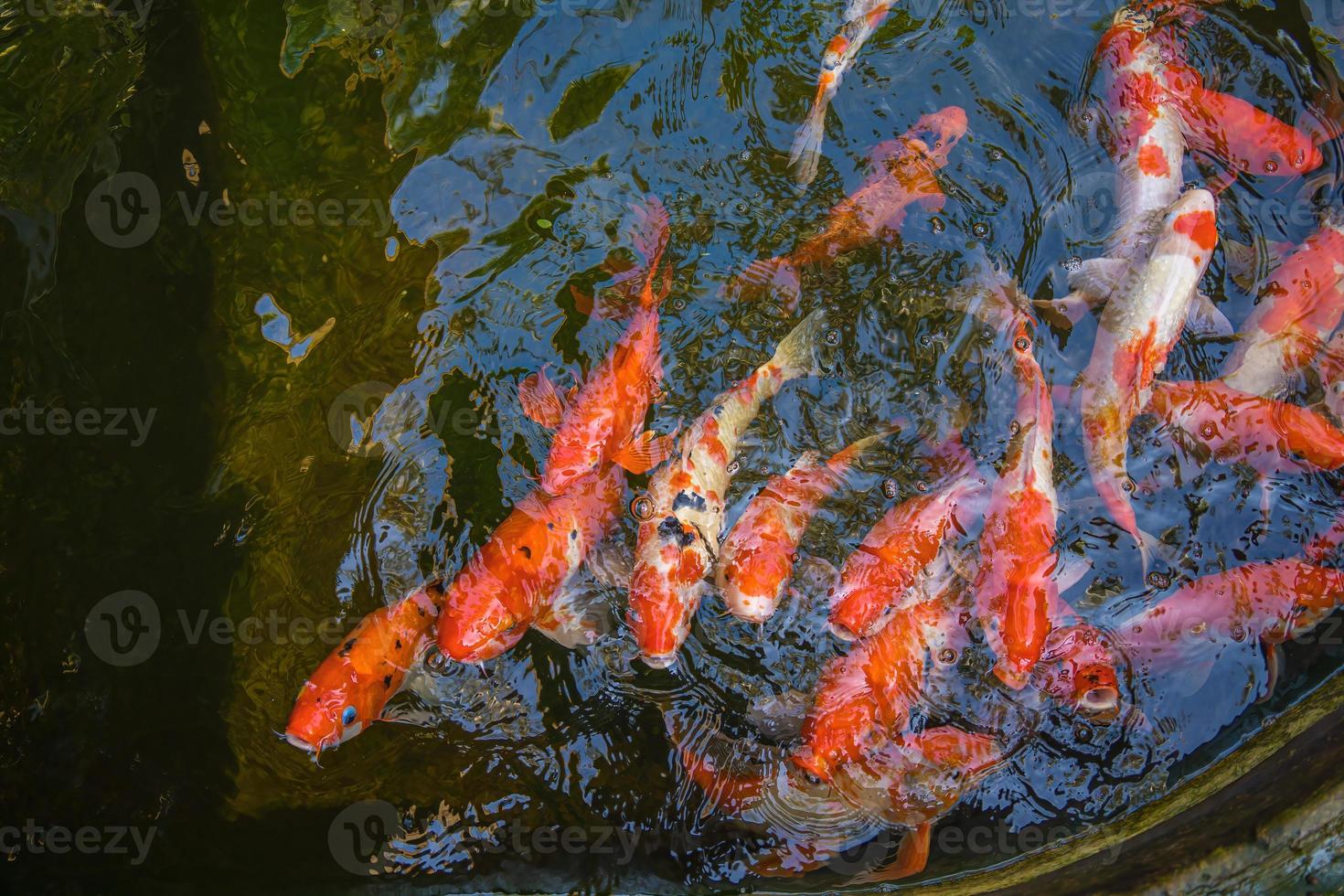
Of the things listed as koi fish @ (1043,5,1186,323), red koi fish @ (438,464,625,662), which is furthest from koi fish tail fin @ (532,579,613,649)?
koi fish @ (1043,5,1186,323)

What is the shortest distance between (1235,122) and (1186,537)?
2242 mm

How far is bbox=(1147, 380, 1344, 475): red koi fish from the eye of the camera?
13.0 feet

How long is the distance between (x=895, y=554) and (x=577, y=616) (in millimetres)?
1462

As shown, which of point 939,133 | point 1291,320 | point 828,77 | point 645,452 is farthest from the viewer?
point 828,77

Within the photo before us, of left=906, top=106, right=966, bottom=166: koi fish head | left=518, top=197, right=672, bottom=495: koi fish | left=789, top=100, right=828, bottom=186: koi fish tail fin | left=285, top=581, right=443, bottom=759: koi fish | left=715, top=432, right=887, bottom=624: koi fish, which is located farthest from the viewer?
left=789, top=100, right=828, bottom=186: koi fish tail fin

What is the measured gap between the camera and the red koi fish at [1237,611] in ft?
12.4

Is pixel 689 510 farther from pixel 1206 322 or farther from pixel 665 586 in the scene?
pixel 1206 322

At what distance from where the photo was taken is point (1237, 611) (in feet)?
12.5

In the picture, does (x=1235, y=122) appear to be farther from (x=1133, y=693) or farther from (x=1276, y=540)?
(x=1133, y=693)

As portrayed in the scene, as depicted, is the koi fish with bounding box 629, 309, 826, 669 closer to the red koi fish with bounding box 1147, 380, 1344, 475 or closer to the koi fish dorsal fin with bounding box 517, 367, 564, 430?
the koi fish dorsal fin with bounding box 517, 367, 564, 430

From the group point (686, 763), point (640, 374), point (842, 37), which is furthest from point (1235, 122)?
point (686, 763)

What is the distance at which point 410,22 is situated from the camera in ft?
15.9

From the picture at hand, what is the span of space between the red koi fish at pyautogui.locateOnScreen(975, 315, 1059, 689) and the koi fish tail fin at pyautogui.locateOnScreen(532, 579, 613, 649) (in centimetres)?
170

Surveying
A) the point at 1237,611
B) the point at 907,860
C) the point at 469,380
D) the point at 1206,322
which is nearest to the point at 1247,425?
the point at 1206,322
